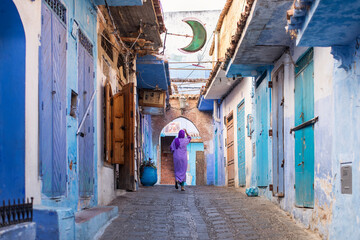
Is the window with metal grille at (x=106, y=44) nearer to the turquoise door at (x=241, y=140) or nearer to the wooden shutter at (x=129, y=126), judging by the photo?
the wooden shutter at (x=129, y=126)

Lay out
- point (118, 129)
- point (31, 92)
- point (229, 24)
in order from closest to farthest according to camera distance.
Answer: point (31, 92)
point (118, 129)
point (229, 24)

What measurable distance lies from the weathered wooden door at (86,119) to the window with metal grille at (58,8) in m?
0.92

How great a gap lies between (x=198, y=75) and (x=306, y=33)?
16.2 m

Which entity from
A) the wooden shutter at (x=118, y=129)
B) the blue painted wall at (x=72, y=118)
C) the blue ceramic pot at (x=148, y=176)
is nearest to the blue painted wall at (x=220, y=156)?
the blue ceramic pot at (x=148, y=176)

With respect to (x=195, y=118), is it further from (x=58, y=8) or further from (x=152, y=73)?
(x=58, y=8)

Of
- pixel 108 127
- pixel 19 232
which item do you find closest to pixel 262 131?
pixel 108 127

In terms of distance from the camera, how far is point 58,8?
19.9 ft

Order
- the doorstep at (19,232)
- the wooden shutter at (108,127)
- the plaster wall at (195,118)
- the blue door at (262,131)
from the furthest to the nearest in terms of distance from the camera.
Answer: the plaster wall at (195,118), the blue door at (262,131), the wooden shutter at (108,127), the doorstep at (19,232)

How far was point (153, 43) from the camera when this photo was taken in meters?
11.8

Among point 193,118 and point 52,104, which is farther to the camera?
point 193,118

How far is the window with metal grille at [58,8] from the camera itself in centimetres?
576

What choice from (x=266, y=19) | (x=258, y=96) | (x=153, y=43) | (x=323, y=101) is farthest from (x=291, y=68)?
(x=153, y=43)

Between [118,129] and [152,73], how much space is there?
14.9 ft

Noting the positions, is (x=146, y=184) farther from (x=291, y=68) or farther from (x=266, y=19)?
(x=266, y=19)
